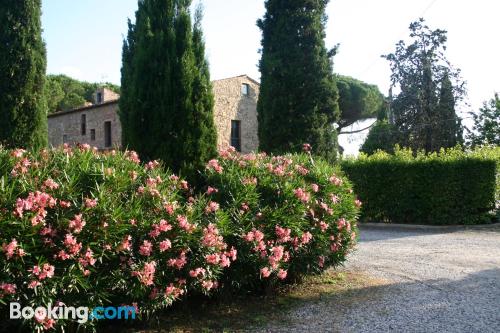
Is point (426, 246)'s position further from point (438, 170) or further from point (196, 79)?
point (196, 79)

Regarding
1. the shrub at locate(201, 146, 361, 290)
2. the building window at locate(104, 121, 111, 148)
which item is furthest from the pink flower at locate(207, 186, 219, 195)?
the building window at locate(104, 121, 111, 148)

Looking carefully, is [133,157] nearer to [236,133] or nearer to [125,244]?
[125,244]

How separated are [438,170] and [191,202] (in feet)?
30.7

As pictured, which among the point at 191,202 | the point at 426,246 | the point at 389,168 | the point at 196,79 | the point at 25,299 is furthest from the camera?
the point at 389,168

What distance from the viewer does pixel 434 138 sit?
2277cm

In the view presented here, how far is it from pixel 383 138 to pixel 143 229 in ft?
77.0

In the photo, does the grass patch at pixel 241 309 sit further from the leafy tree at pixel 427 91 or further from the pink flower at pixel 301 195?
the leafy tree at pixel 427 91

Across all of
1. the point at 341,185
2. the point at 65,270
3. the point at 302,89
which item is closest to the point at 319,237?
the point at 341,185

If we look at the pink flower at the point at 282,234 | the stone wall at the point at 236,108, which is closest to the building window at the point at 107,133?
the stone wall at the point at 236,108

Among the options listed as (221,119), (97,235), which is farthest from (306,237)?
(221,119)

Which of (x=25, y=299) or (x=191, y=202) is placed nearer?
(x=25, y=299)

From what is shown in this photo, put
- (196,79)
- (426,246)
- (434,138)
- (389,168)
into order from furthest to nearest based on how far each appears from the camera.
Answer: (434,138) < (389,168) < (426,246) < (196,79)

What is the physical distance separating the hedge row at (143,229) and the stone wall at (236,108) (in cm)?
2514

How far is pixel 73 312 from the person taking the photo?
316 cm
